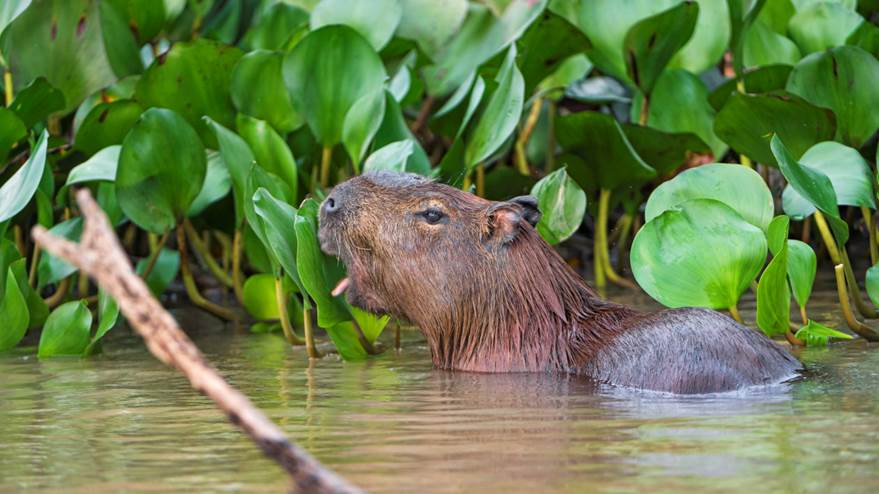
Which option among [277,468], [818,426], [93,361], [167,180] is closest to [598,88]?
[167,180]

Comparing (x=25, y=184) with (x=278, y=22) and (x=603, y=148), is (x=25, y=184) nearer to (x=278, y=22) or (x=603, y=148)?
(x=278, y=22)

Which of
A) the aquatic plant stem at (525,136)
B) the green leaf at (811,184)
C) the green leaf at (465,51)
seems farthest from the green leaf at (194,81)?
the green leaf at (811,184)

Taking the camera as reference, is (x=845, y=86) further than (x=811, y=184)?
Yes

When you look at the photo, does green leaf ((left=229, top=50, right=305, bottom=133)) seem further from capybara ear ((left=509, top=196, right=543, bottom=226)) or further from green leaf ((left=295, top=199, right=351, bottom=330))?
capybara ear ((left=509, top=196, right=543, bottom=226))

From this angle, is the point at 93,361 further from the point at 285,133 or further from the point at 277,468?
the point at 277,468

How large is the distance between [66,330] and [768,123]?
3.59 m

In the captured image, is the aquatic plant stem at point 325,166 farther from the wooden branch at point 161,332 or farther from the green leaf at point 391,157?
the wooden branch at point 161,332

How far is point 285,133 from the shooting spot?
7.62m

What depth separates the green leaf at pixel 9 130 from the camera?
22.5ft

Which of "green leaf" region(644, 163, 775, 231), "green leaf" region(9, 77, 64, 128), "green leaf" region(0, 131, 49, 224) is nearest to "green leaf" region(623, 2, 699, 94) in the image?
"green leaf" region(644, 163, 775, 231)

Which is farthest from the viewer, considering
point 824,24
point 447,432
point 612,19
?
point 824,24

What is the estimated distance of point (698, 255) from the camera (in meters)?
5.84

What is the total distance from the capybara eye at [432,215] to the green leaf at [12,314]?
197cm

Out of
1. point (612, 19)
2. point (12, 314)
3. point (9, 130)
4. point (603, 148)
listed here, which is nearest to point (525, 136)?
point (603, 148)
